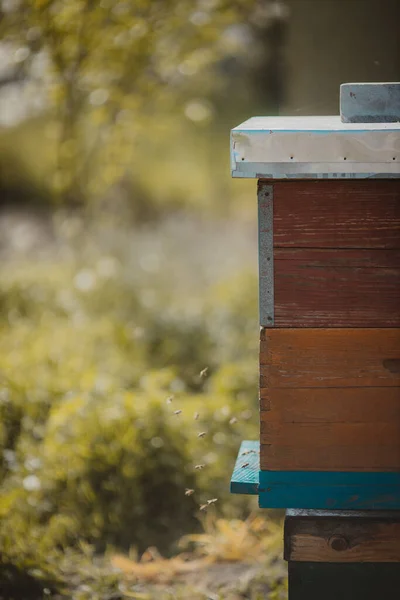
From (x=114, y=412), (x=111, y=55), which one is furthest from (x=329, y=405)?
(x=111, y=55)

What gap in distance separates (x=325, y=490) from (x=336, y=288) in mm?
548

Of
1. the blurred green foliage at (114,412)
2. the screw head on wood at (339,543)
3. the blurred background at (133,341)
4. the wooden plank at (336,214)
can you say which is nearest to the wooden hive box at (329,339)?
the wooden plank at (336,214)

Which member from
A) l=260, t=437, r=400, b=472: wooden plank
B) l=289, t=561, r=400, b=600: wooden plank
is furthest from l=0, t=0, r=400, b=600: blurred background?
l=289, t=561, r=400, b=600: wooden plank

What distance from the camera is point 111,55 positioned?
4.33 metres

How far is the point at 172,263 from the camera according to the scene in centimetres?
643

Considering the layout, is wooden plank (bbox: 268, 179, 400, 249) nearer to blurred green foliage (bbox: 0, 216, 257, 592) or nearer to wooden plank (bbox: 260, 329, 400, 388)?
wooden plank (bbox: 260, 329, 400, 388)

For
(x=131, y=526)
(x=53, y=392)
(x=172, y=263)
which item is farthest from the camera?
(x=172, y=263)

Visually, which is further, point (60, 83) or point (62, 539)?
point (60, 83)

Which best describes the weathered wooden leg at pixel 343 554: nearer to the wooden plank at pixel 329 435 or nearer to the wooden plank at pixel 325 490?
the wooden plank at pixel 325 490

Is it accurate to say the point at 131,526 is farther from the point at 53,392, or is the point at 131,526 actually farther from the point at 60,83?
the point at 60,83

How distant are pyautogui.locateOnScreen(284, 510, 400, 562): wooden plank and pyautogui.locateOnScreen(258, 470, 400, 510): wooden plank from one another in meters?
0.08

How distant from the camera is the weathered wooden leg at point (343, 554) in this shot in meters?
1.82

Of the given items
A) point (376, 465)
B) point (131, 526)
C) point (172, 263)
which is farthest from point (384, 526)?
point (172, 263)

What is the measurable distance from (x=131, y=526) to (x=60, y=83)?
3.09 meters
